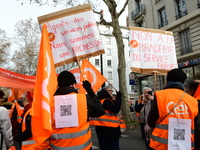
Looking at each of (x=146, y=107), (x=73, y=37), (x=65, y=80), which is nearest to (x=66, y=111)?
(x=65, y=80)

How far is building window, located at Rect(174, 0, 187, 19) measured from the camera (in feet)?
55.6

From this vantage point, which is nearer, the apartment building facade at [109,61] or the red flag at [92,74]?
the red flag at [92,74]

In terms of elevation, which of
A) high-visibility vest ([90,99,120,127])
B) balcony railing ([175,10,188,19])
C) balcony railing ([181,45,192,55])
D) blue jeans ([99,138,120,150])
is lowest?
blue jeans ([99,138,120,150])

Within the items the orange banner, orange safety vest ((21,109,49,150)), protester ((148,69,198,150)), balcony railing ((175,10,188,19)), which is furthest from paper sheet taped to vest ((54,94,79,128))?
balcony railing ((175,10,188,19))

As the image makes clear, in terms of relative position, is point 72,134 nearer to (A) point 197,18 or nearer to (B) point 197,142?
(B) point 197,142

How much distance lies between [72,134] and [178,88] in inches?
60.8

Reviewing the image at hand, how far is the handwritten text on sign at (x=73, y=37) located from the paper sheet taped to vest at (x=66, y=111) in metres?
1.54

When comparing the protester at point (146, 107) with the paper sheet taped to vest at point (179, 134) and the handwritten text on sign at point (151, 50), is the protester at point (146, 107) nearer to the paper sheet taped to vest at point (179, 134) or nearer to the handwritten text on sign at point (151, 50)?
the handwritten text on sign at point (151, 50)

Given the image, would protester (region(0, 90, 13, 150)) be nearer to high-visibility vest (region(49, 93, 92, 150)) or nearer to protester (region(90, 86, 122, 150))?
high-visibility vest (region(49, 93, 92, 150))

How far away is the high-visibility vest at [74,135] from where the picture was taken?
2488 millimetres

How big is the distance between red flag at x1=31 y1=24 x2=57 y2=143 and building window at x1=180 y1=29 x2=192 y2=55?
1616 centimetres

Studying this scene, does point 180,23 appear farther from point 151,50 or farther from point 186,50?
point 151,50

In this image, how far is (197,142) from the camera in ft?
8.24

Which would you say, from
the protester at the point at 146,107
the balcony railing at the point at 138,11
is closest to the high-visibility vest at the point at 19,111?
the protester at the point at 146,107
